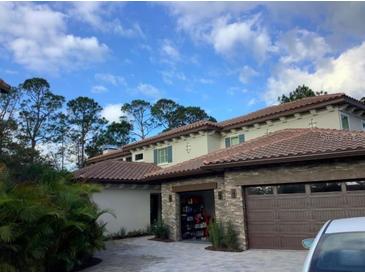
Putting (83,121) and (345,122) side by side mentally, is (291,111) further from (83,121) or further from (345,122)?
(83,121)

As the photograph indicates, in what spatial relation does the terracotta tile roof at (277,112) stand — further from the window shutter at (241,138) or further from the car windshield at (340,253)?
the car windshield at (340,253)

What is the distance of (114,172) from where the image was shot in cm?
2177

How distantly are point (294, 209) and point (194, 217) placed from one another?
7.82 m

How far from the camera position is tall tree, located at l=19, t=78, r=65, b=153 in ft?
132

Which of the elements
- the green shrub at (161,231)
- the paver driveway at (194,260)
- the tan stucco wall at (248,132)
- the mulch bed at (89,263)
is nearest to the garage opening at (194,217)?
the green shrub at (161,231)

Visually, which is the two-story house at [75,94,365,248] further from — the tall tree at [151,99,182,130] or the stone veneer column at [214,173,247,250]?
the tall tree at [151,99,182,130]

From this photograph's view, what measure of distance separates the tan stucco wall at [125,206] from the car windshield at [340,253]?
16888mm

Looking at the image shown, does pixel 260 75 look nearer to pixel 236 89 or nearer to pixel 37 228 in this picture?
pixel 236 89

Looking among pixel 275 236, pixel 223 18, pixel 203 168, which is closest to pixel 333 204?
pixel 275 236

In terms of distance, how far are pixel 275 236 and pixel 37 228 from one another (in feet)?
26.4

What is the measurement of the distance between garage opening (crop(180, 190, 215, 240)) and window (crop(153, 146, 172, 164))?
5203 mm

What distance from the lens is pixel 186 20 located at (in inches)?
470

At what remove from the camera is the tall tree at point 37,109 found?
40.4 metres

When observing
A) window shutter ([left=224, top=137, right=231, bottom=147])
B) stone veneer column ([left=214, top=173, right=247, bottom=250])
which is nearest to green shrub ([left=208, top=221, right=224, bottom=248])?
stone veneer column ([left=214, top=173, right=247, bottom=250])
